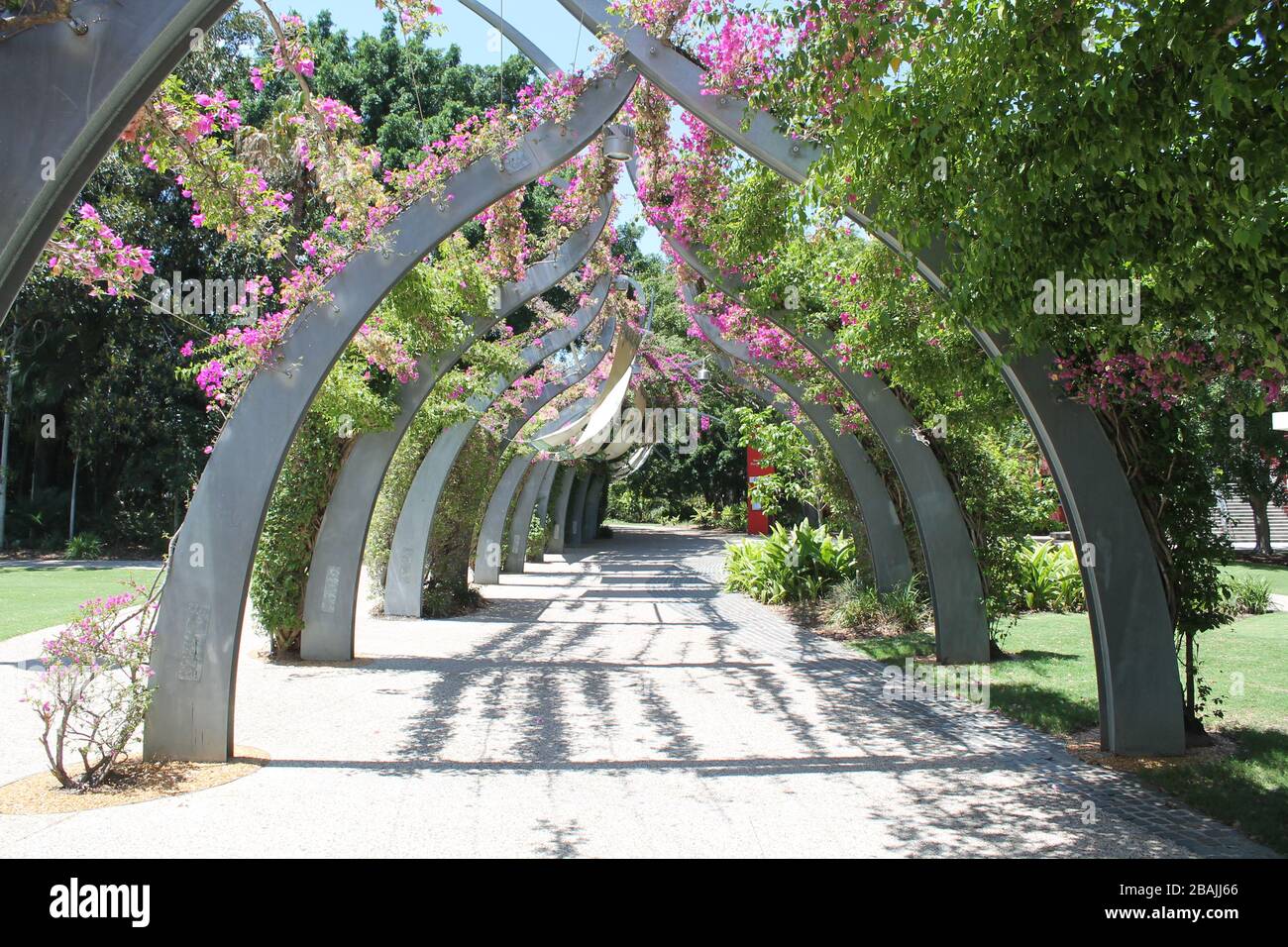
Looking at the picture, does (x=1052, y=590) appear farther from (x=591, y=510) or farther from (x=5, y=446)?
(x=591, y=510)

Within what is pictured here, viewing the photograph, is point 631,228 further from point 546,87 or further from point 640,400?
point 546,87

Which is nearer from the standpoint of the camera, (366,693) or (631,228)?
(366,693)

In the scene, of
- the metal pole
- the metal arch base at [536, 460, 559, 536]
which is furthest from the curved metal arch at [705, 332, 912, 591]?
the metal pole

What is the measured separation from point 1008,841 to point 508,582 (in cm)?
1637

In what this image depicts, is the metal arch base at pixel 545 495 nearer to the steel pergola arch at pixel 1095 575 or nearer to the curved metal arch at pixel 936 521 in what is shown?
the curved metal arch at pixel 936 521

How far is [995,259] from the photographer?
165 inches

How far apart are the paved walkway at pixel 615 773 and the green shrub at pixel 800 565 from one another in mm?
4405

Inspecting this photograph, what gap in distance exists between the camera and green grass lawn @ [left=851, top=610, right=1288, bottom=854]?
5008 millimetres

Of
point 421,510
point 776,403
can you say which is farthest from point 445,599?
point 776,403

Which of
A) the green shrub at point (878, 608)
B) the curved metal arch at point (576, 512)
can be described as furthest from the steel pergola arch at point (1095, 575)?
the curved metal arch at point (576, 512)

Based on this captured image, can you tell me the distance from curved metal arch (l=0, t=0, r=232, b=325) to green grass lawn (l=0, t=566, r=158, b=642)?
6674 mm

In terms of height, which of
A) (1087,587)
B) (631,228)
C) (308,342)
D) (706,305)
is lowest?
(1087,587)
